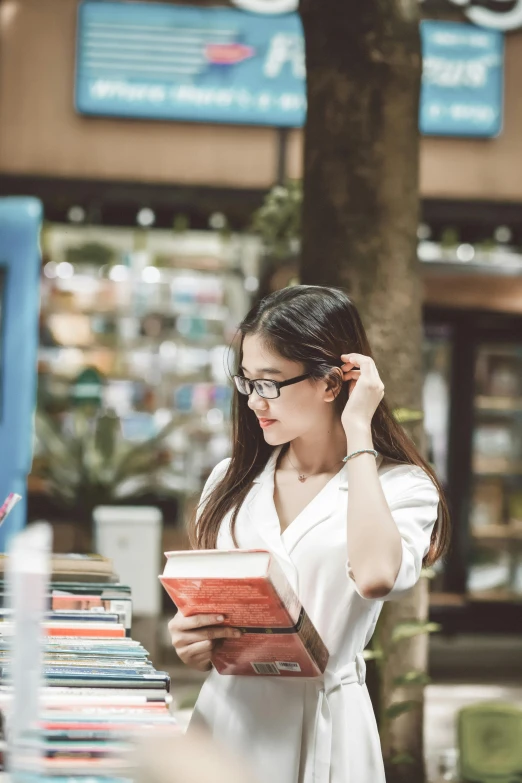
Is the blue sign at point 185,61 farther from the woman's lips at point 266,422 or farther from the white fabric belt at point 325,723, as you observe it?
the white fabric belt at point 325,723

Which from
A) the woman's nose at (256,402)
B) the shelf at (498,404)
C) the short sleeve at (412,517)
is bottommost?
the shelf at (498,404)

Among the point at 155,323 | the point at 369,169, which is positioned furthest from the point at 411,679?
the point at 155,323

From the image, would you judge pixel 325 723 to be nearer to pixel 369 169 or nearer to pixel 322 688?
pixel 322 688

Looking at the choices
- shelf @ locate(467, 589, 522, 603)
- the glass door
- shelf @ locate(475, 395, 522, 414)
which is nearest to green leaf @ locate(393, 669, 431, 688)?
shelf @ locate(467, 589, 522, 603)

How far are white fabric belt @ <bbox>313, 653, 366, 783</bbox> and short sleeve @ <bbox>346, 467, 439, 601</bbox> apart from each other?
17 cm

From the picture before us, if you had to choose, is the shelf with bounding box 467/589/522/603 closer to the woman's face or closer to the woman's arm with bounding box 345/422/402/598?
the woman's face

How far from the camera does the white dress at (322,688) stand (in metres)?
1.94

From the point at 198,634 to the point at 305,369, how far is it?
1.74 ft

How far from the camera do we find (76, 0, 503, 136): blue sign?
26.2ft

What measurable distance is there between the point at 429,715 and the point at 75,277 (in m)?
4.55

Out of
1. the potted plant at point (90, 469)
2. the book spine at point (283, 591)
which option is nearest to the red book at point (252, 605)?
the book spine at point (283, 591)

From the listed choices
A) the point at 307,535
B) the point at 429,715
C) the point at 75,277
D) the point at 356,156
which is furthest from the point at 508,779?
the point at 75,277

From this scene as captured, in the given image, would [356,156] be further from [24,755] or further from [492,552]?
[492,552]

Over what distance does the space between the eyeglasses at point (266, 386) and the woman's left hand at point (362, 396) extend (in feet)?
0.31
